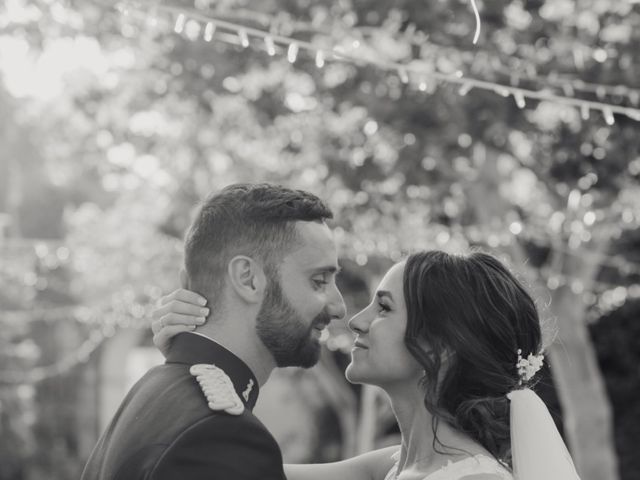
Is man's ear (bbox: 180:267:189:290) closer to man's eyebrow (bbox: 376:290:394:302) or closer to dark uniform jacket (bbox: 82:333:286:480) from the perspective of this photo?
dark uniform jacket (bbox: 82:333:286:480)

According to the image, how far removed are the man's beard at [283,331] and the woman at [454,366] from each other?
0.37 metres

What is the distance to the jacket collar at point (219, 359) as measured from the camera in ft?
9.79

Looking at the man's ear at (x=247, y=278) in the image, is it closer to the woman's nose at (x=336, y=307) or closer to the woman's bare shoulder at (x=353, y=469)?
the woman's nose at (x=336, y=307)

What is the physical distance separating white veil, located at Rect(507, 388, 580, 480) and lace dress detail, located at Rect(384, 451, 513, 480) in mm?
138

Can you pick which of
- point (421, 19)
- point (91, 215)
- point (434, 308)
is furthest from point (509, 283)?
point (91, 215)

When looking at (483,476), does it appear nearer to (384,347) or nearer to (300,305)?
(384,347)

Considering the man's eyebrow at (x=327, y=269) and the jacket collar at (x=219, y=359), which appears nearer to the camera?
the jacket collar at (x=219, y=359)

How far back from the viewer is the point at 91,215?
15750 millimetres

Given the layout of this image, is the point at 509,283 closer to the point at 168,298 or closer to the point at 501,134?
the point at 168,298

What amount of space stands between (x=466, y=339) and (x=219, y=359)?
90 centimetres

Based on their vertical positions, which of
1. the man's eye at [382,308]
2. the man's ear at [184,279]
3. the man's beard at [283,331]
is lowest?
the man's beard at [283,331]

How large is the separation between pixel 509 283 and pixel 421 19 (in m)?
4.49

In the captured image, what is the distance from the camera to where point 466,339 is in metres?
3.46

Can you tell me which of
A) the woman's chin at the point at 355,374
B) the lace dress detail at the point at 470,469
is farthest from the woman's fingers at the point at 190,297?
the lace dress detail at the point at 470,469
